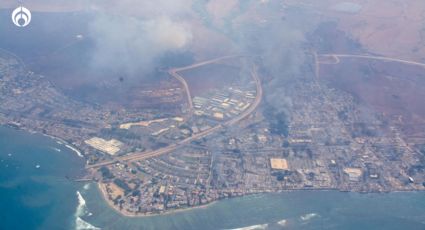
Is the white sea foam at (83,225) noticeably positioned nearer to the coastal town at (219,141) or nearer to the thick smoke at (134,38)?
the coastal town at (219,141)

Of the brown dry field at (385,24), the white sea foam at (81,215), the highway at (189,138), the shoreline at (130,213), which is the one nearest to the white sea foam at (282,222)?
the shoreline at (130,213)

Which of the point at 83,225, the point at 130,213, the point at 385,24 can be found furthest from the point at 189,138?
the point at 385,24

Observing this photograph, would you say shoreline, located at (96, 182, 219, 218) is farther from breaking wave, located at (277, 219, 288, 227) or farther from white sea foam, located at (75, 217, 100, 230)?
breaking wave, located at (277, 219, 288, 227)

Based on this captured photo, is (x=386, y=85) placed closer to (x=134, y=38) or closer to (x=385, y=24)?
(x=385, y=24)

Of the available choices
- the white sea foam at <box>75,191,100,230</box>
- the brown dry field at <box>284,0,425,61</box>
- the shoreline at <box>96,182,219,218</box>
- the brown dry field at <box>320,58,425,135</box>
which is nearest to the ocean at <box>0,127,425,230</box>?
the white sea foam at <box>75,191,100,230</box>

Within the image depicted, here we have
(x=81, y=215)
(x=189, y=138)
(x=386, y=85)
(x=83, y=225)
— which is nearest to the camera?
(x=83, y=225)

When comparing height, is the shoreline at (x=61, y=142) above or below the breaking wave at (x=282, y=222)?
above

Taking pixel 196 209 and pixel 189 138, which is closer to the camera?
pixel 196 209
